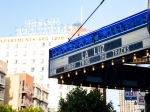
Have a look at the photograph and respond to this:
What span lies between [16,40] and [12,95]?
45381 mm

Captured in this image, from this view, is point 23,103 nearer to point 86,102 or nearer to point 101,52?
point 86,102

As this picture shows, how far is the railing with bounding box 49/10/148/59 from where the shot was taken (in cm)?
1574

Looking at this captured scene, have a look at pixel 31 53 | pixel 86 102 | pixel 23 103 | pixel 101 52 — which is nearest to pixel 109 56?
pixel 101 52

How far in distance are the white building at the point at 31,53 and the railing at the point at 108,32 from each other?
314 ft

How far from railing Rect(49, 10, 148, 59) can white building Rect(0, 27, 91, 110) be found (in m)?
95.6

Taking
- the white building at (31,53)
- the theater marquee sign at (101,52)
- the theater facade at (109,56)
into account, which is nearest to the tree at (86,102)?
the theater facade at (109,56)

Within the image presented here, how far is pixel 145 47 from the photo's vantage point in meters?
15.3

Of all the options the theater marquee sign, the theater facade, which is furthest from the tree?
the theater marquee sign

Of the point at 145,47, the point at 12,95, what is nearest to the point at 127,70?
the point at 145,47

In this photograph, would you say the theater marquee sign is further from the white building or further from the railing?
the white building

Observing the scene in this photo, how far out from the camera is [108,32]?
17.1 metres

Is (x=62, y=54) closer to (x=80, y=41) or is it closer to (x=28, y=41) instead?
(x=80, y=41)

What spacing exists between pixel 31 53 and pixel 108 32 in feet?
340

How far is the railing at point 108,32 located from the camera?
1574cm
